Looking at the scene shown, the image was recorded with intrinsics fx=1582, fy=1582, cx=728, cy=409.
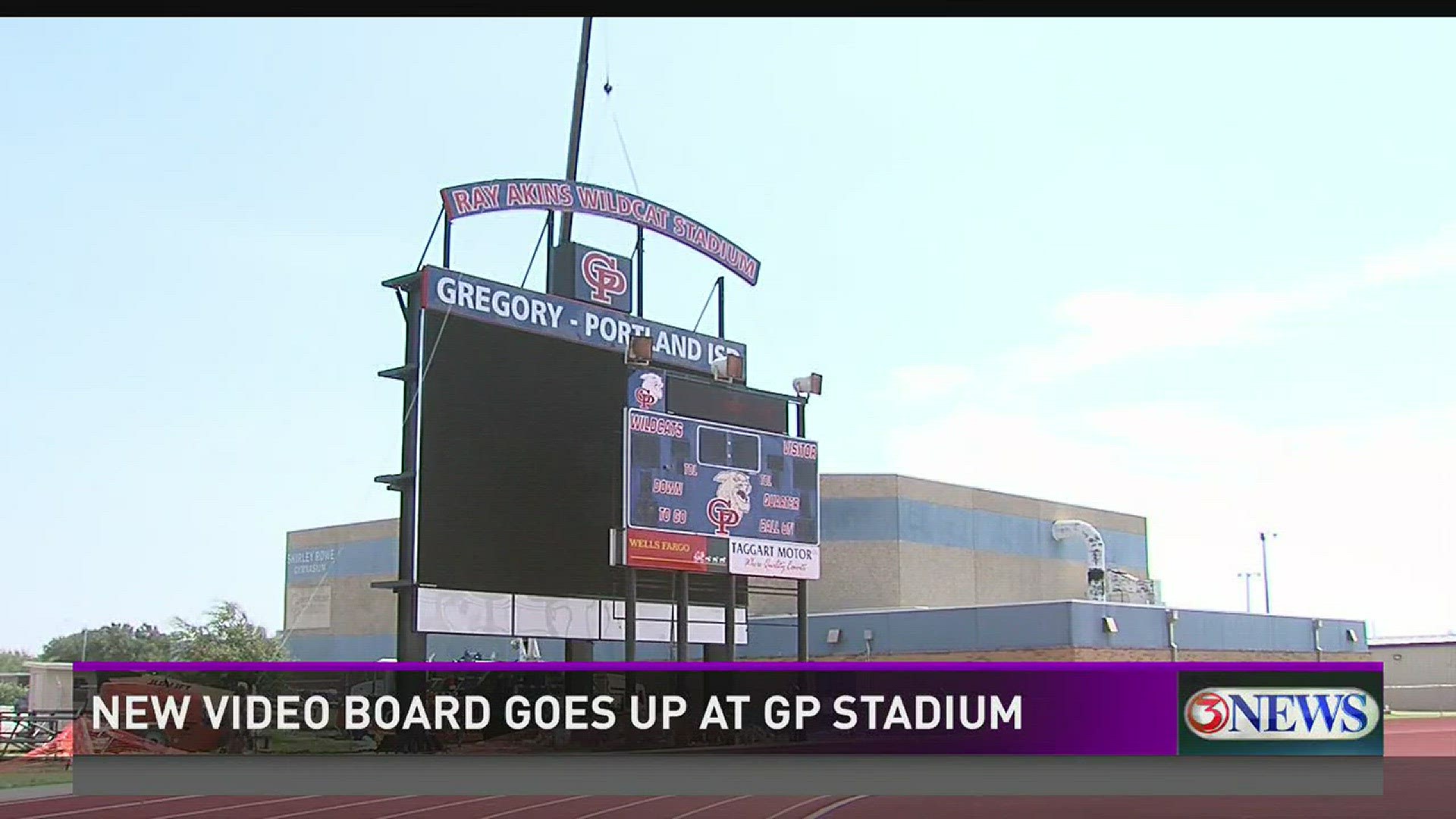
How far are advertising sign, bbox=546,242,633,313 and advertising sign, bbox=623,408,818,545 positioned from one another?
402cm

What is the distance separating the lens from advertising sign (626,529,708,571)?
34.2 metres

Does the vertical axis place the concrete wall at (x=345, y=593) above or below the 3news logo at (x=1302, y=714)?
above

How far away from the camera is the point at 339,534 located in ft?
265

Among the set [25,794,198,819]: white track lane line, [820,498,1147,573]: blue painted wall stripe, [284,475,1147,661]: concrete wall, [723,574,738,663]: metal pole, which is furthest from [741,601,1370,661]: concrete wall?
[25,794,198,819]: white track lane line

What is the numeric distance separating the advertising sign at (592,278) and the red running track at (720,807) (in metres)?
15.9

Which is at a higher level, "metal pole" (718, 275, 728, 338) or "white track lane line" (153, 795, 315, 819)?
"metal pole" (718, 275, 728, 338)

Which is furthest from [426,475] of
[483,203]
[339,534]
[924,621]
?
[339,534]

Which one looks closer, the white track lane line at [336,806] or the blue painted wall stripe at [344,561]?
the white track lane line at [336,806]

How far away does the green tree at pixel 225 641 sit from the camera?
5084 centimetres

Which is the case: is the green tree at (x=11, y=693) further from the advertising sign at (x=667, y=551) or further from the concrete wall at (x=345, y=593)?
the advertising sign at (x=667, y=551)

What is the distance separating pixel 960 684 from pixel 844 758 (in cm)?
272

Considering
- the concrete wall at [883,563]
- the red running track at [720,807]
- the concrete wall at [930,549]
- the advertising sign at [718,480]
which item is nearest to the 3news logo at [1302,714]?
the red running track at [720,807]

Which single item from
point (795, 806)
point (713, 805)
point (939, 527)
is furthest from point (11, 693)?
point (795, 806)

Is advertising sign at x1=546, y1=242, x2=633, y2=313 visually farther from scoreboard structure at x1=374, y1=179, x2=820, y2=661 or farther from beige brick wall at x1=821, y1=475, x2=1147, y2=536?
beige brick wall at x1=821, y1=475, x2=1147, y2=536
